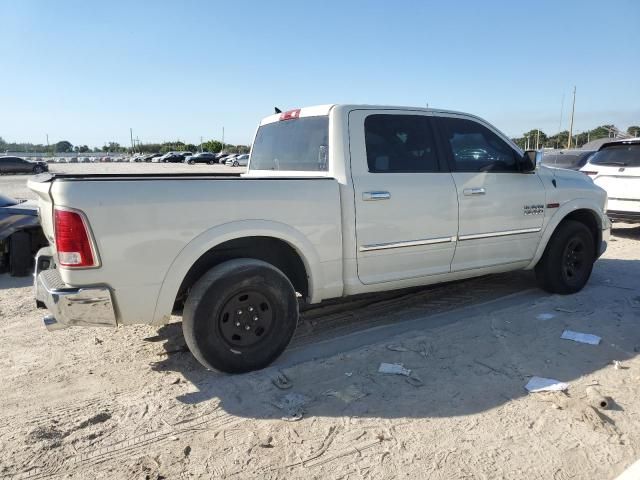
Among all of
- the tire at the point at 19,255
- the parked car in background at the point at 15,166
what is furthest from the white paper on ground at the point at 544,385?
the parked car in background at the point at 15,166

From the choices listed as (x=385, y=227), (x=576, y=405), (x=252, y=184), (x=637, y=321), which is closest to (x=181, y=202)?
(x=252, y=184)

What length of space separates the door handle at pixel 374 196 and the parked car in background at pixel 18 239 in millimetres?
5213

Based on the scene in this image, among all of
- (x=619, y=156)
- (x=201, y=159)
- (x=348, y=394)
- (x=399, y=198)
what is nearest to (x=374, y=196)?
(x=399, y=198)

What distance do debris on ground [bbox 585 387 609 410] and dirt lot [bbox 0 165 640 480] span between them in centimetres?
5

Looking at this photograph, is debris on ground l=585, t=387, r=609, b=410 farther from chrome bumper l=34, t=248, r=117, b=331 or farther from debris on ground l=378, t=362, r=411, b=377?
chrome bumper l=34, t=248, r=117, b=331

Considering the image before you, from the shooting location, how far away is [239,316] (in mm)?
3580

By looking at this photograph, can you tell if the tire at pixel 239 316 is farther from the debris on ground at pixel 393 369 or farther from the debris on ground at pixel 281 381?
the debris on ground at pixel 393 369

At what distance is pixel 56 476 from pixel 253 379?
1356mm

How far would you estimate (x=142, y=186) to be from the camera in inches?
125

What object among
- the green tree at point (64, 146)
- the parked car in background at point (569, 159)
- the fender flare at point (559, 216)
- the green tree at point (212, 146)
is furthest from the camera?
the green tree at point (64, 146)

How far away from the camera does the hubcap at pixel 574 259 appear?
213 inches

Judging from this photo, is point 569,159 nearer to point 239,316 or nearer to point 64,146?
point 239,316

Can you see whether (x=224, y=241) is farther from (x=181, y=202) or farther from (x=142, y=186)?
(x=142, y=186)

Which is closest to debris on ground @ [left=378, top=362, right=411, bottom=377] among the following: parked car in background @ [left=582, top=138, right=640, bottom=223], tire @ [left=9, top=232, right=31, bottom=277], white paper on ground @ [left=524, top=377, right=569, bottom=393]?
white paper on ground @ [left=524, top=377, right=569, bottom=393]
